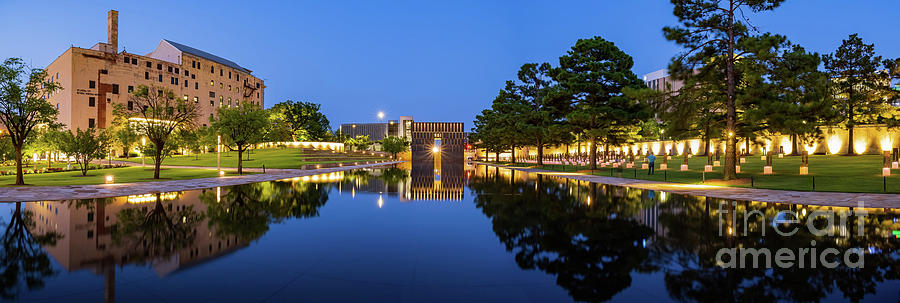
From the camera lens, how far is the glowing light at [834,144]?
163 feet

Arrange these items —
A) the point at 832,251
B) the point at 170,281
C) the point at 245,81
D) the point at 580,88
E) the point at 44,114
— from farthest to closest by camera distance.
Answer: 1. the point at 245,81
2. the point at 580,88
3. the point at 44,114
4. the point at 832,251
5. the point at 170,281

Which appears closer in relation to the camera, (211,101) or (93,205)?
(93,205)

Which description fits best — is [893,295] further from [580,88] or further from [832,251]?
[580,88]

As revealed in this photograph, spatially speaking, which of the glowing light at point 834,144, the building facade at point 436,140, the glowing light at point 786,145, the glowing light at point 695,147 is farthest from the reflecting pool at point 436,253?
the building facade at point 436,140

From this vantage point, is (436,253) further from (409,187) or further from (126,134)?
(126,134)

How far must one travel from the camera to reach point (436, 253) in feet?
25.9

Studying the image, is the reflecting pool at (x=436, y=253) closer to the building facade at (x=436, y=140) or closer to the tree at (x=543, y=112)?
the tree at (x=543, y=112)

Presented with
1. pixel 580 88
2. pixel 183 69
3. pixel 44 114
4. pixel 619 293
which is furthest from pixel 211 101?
pixel 619 293

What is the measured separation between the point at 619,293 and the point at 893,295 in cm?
377

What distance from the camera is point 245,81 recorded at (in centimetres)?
11406

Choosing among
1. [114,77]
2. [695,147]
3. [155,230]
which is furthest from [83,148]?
[695,147]

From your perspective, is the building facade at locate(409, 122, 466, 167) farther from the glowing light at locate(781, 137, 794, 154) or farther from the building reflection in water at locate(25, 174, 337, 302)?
the building reflection in water at locate(25, 174, 337, 302)

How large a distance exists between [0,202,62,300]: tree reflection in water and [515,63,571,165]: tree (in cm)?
3523

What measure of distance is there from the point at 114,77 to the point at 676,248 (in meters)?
107
